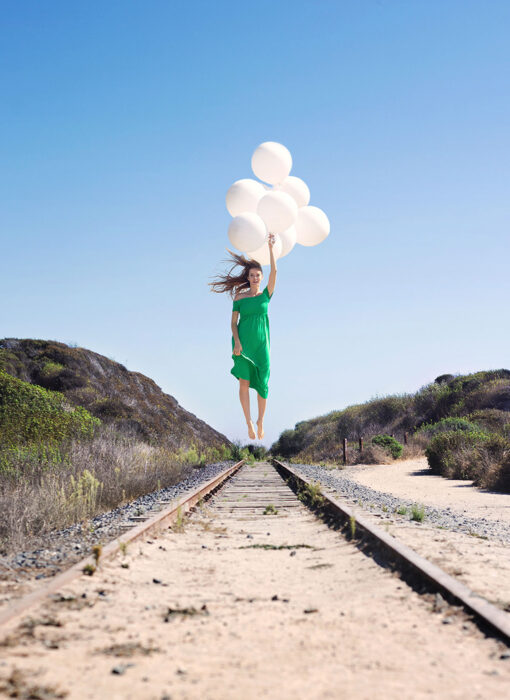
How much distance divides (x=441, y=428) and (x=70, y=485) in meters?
20.3

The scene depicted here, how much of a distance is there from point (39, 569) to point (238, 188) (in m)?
3.70

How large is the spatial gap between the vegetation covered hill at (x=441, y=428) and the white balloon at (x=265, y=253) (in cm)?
976

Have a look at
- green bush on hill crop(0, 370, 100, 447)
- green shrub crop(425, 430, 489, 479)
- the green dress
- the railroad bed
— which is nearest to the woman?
the green dress

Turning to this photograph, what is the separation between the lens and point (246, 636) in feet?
10.5

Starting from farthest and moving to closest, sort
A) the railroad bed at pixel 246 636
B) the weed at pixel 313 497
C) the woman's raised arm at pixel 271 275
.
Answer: the weed at pixel 313 497, the woman's raised arm at pixel 271 275, the railroad bed at pixel 246 636

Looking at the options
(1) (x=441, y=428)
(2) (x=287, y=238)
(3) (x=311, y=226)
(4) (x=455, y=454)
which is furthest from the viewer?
(1) (x=441, y=428)

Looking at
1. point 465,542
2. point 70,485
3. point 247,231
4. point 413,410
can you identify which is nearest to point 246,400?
point 247,231

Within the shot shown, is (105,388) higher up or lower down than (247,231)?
higher up

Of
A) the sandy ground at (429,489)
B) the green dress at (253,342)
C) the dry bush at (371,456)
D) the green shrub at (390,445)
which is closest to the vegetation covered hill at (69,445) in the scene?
the green dress at (253,342)

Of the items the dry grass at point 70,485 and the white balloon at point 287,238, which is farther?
the dry grass at point 70,485

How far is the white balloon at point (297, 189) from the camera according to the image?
20.5 ft

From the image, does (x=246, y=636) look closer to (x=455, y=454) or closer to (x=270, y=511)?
(x=270, y=511)

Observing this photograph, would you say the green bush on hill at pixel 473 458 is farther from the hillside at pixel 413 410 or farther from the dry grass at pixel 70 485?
the hillside at pixel 413 410

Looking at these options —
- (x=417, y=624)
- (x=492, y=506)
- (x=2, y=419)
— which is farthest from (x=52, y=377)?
(x=417, y=624)
